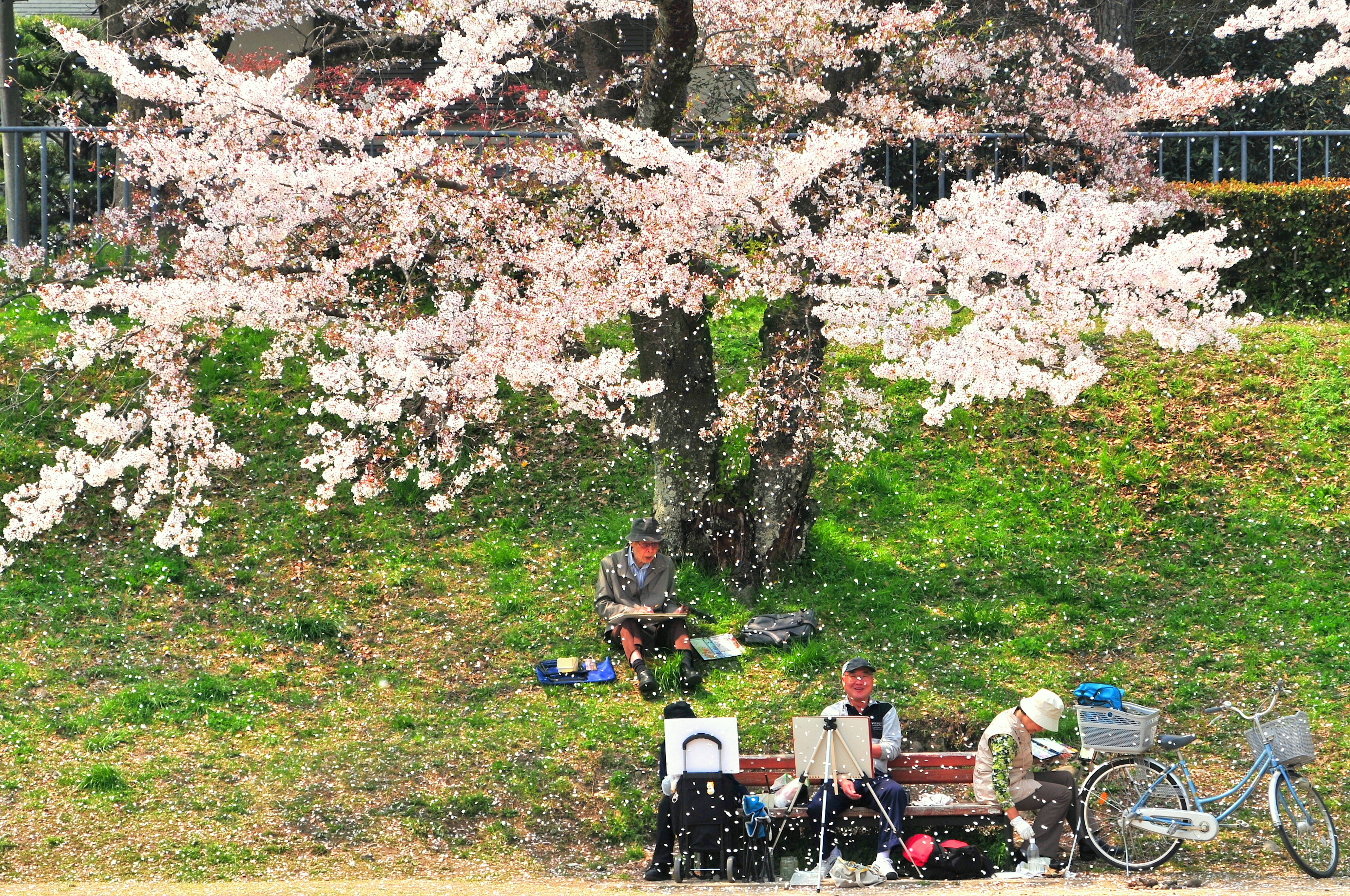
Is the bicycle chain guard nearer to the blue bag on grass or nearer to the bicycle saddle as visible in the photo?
the bicycle saddle

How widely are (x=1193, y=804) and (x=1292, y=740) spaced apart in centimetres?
59

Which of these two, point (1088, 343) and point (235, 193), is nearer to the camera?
point (235, 193)

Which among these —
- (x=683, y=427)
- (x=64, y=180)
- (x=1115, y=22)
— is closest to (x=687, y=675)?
(x=683, y=427)

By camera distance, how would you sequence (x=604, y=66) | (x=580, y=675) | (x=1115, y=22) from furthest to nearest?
1. (x=1115, y=22)
2. (x=604, y=66)
3. (x=580, y=675)

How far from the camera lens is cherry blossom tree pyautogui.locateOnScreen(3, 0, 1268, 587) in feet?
29.4

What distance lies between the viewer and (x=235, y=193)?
9.30 m

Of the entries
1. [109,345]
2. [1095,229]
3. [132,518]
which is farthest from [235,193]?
[1095,229]

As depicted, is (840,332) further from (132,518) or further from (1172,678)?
(132,518)

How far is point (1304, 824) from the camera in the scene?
6.86 metres

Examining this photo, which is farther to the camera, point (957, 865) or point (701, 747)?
point (701, 747)

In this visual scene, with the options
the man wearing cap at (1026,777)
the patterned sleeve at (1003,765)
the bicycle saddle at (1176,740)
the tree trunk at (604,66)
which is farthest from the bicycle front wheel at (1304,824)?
the tree trunk at (604,66)

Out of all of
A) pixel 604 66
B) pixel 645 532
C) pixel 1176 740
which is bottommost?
pixel 1176 740

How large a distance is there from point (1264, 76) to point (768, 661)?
13.3 m

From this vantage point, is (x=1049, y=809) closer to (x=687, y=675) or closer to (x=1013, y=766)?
(x=1013, y=766)
